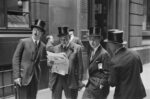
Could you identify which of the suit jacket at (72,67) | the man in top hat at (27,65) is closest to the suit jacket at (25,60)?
the man in top hat at (27,65)

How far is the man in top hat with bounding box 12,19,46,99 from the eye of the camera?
595 centimetres

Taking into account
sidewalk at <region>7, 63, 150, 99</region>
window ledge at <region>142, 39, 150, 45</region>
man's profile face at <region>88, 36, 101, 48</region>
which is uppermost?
man's profile face at <region>88, 36, 101, 48</region>

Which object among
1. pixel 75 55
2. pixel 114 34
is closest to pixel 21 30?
pixel 75 55

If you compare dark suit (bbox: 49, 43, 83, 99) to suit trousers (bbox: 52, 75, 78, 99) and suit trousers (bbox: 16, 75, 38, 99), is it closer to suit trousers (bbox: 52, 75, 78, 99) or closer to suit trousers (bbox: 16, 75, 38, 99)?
suit trousers (bbox: 52, 75, 78, 99)

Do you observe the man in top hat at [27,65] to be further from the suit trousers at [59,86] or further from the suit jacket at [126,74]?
the suit jacket at [126,74]

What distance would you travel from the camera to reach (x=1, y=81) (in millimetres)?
9305

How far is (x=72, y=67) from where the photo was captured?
693cm

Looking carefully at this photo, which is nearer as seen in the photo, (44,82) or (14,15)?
(14,15)

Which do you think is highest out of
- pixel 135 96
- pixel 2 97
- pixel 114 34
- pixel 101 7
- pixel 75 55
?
pixel 101 7

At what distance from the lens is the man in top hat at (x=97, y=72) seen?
595 centimetres

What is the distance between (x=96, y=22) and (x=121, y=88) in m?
10.8

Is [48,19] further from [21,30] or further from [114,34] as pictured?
[114,34]

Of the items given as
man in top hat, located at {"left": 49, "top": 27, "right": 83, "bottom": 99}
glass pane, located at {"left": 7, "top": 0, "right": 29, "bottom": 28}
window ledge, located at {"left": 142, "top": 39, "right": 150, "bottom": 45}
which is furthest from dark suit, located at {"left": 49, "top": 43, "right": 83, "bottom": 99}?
window ledge, located at {"left": 142, "top": 39, "right": 150, "bottom": 45}

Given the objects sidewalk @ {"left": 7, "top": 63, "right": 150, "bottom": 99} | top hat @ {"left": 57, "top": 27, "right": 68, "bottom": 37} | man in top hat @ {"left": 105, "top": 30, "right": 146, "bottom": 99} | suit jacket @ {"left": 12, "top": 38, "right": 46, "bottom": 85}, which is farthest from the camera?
sidewalk @ {"left": 7, "top": 63, "right": 150, "bottom": 99}
